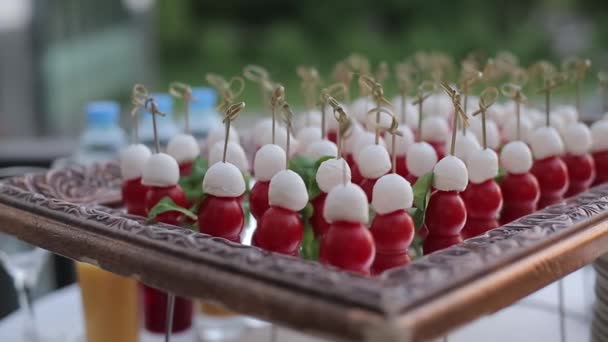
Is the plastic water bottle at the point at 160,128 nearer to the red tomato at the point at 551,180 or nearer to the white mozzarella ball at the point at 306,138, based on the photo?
the white mozzarella ball at the point at 306,138

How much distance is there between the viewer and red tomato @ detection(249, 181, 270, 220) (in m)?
0.66

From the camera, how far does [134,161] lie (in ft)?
2.39

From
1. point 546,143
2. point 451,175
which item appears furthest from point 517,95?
point 451,175

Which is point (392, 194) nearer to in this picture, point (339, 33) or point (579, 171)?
point (579, 171)

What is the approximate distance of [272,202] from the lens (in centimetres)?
61

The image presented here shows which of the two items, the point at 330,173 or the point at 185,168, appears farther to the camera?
the point at 185,168

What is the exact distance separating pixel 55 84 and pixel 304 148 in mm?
1372

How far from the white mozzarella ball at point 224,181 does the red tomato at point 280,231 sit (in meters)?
0.04

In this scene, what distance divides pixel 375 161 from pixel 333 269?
16 centimetres

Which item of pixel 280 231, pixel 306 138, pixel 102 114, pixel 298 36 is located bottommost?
pixel 280 231

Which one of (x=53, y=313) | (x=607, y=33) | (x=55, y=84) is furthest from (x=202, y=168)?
(x=607, y=33)

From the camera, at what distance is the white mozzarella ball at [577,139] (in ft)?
2.55

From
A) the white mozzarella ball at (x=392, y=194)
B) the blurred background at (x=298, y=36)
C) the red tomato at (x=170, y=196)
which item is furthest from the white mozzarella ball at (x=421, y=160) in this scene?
the blurred background at (x=298, y=36)

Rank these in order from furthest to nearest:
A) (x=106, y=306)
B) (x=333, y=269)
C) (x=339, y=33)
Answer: (x=339, y=33)
(x=106, y=306)
(x=333, y=269)
